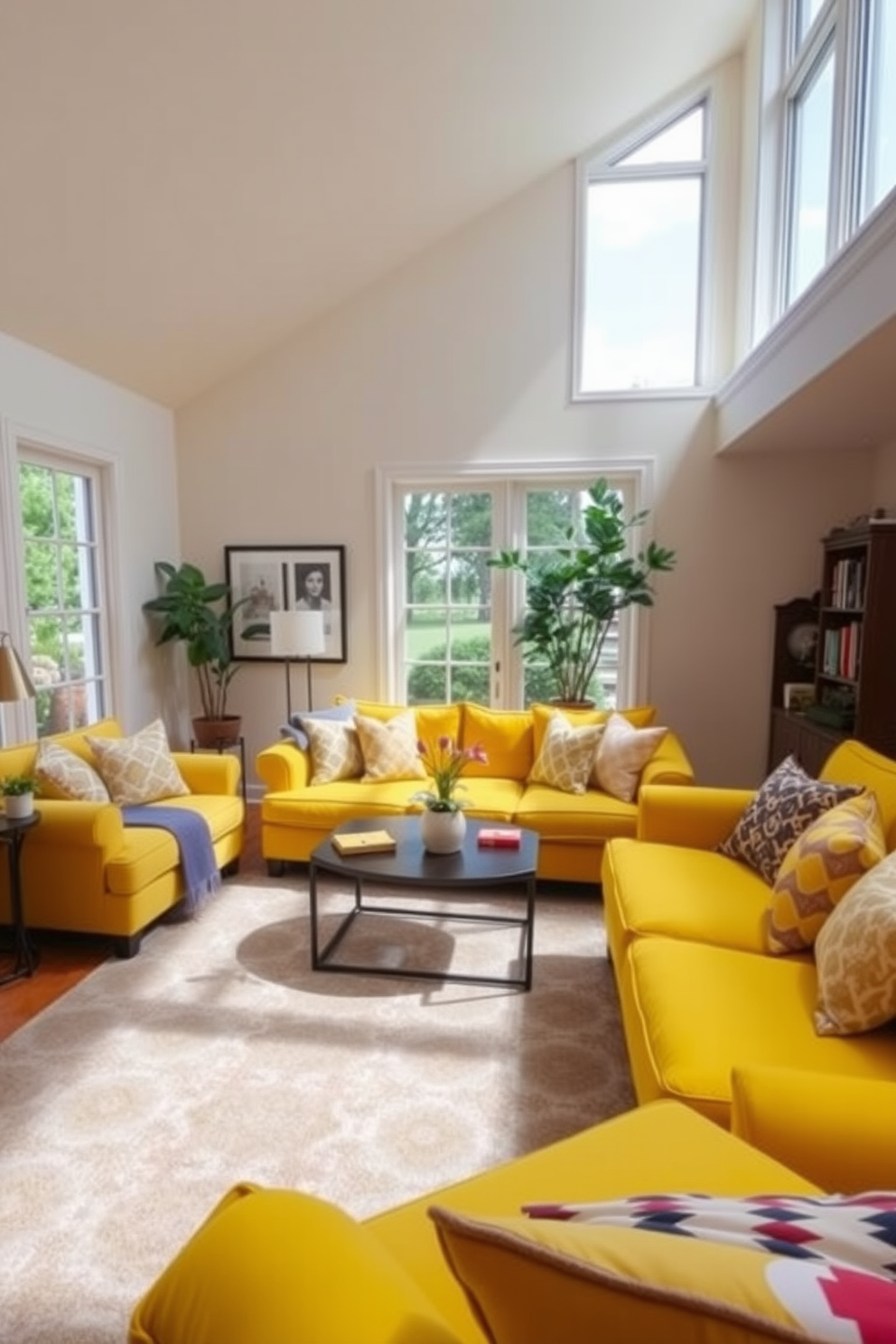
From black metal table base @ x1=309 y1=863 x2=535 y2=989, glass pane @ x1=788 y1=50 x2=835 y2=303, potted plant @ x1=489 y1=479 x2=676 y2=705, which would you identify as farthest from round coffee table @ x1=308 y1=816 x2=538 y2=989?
glass pane @ x1=788 y1=50 x2=835 y2=303

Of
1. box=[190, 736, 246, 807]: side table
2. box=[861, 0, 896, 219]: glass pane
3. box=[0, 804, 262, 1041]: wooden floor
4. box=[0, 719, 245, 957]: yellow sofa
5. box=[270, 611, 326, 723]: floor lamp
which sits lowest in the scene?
box=[0, 804, 262, 1041]: wooden floor

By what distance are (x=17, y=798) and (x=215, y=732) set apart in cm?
188

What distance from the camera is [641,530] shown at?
4496 mm

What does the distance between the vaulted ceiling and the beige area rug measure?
2923mm

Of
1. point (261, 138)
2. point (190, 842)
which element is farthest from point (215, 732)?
point (261, 138)

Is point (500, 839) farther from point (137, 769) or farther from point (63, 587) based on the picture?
point (63, 587)

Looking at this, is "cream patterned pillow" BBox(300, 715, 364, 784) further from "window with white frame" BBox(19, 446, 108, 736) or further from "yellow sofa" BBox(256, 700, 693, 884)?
"window with white frame" BBox(19, 446, 108, 736)

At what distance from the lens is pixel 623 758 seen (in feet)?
11.7

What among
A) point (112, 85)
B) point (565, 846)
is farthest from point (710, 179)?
point (565, 846)

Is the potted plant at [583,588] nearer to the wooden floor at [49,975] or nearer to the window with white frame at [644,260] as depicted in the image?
the window with white frame at [644,260]

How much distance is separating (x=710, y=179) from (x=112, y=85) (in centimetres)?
327

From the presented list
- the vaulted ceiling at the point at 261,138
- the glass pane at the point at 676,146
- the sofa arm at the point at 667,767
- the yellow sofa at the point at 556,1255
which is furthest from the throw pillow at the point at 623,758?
the glass pane at the point at 676,146

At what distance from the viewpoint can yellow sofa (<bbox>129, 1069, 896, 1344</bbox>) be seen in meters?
0.52

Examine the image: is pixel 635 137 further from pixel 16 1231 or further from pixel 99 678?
pixel 16 1231
